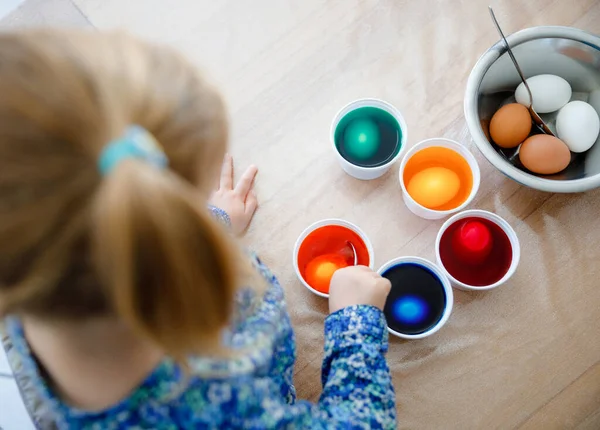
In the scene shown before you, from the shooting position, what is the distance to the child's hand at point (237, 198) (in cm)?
79

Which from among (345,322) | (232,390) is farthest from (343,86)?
(232,390)

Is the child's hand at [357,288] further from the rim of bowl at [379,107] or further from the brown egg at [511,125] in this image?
the brown egg at [511,125]

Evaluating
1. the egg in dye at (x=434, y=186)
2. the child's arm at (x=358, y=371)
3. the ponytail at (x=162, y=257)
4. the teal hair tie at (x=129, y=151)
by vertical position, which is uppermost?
the teal hair tie at (x=129, y=151)

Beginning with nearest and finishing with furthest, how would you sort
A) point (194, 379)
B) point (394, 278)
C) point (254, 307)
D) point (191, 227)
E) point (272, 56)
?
point (191, 227) → point (194, 379) → point (254, 307) → point (394, 278) → point (272, 56)

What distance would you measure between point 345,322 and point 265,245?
205mm

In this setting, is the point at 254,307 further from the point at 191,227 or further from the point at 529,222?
the point at 529,222

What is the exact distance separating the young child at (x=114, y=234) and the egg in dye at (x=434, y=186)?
37 centimetres

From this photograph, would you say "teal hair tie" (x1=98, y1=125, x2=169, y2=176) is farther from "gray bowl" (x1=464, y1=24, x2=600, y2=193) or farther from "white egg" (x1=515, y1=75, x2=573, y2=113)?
"white egg" (x1=515, y1=75, x2=573, y2=113)

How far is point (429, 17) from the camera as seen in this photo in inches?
34.1

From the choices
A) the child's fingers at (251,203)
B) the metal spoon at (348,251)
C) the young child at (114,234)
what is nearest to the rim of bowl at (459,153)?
the metal spoon at (348,251)

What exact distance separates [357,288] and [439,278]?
137 millimetres

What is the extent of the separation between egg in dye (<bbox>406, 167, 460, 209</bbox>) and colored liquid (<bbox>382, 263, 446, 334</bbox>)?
10cm

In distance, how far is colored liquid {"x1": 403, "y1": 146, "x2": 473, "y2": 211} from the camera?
30.3 inches

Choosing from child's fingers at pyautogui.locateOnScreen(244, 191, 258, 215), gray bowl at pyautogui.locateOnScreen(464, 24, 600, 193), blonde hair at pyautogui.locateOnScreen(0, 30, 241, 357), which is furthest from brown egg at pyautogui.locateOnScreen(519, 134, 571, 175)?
blonde hair at pyautogui.locateOnScreen(0, 30, 241, 357)
